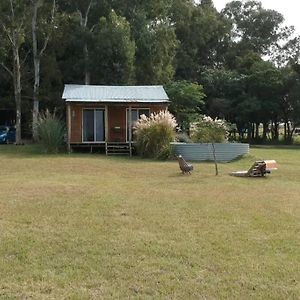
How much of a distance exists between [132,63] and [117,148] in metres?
9.41

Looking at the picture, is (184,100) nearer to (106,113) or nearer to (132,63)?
(132,63)

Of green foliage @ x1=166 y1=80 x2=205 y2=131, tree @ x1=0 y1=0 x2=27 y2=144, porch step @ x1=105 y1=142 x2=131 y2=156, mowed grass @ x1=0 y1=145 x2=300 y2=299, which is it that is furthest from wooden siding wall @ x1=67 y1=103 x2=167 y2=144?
mowed grass @ x1=0 y1=145 x2=300 y2=299

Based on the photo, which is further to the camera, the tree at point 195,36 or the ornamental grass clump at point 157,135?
the tree at point 195,36

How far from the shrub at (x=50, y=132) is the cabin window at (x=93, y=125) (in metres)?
1.69

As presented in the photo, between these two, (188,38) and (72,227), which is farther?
(188,38)

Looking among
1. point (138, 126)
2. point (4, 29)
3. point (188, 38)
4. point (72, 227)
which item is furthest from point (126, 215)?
point (188, 38)

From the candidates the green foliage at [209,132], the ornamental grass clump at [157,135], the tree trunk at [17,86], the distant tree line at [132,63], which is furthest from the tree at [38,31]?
the green foliage at [209,132]

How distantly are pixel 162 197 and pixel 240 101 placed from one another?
1041 inches

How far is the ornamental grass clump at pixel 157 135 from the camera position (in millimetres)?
18188

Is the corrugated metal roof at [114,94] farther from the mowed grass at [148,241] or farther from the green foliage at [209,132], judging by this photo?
the mowed grass at [148,241]

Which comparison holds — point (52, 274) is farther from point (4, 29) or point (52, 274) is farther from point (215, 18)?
point (215, 18)

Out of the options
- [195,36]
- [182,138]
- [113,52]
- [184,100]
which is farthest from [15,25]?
[195,36]

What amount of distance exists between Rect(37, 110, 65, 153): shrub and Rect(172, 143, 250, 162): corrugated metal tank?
16.7 feet

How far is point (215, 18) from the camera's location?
3981cm
